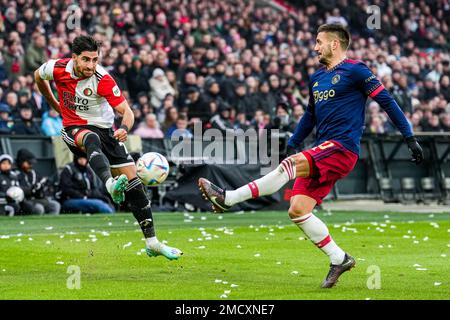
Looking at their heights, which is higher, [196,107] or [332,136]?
[332,136]

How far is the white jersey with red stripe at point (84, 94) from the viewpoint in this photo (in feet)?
37.7

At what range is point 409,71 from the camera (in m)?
32.3

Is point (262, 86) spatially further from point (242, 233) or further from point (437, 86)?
point (242, 233)

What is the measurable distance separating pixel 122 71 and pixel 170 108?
5.64 feet

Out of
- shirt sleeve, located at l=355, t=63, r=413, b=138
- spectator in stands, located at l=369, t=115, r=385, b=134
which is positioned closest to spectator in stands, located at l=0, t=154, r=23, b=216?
spectator in stands, located at l=369, t=115, r=385, b=134

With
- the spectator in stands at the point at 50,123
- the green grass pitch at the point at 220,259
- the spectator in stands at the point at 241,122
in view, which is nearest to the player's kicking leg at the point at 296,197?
the green grass pitch at the point at 220,259

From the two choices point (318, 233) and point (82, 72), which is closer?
point (318, 233)

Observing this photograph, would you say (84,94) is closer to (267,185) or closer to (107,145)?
(107,145)

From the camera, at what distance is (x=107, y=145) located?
38.5ft

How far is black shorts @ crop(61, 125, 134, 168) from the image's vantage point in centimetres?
1159

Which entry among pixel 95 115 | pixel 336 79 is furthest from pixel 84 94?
pixel 336 79

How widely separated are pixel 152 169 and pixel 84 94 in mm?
1182

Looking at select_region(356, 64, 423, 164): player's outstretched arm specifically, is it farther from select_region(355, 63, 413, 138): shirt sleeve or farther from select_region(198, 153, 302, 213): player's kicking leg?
select_region(198, 153, 302, 213): player's kicking leg

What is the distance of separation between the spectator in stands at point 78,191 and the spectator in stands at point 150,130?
2.10m
